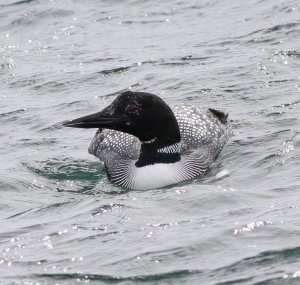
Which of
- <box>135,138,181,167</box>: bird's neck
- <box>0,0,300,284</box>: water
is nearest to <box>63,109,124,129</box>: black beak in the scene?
<box>135,138,181,167</box>: bird's neck

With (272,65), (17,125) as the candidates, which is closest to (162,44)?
(272,65)

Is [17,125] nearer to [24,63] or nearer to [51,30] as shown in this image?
[24,63]

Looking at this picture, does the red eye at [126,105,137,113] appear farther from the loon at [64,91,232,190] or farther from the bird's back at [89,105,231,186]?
the bird's back at [89,105,231,186]

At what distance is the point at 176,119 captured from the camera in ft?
34.1

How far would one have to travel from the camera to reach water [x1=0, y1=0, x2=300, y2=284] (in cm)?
751

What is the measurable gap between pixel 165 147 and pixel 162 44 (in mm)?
4675

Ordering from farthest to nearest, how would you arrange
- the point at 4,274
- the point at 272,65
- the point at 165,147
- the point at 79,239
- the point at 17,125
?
the point at 272,65 → the point at 17,125 → the point at 165,147 → the point at 79,239 → the point at 4,274

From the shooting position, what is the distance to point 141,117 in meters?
9.98

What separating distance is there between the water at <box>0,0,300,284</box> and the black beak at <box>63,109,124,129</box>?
21.4 inches

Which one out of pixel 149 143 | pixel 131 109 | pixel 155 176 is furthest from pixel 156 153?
pixel 131 109

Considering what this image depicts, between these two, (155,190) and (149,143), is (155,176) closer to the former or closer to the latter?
(155,190)

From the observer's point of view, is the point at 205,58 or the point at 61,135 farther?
the point at 205,58

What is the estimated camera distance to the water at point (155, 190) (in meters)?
7.51

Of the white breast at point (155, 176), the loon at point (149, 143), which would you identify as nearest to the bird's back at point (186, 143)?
the loon at point (149, 143)
